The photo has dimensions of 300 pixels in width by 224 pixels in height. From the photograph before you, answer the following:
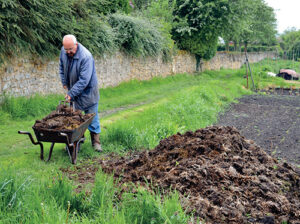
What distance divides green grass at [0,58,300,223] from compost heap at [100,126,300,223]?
0.35 m

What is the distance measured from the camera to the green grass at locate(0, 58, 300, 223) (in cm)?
312

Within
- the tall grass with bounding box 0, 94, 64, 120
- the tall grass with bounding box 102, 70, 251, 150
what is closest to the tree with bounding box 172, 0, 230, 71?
the tall grass with bounding box 102, 70, 251, 150

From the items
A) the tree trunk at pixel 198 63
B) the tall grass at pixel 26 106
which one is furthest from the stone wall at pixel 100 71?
the tree trunk at pixel 198 63

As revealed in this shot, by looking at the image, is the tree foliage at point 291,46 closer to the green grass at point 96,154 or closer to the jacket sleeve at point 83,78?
the green grass at point 96,154

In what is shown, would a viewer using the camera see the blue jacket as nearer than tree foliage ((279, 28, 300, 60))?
Yes

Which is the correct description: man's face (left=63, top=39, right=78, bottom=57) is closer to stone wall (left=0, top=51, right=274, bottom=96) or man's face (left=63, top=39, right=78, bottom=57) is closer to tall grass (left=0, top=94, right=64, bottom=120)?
tall grass (left=0, top=94, right=64, bottom=120)

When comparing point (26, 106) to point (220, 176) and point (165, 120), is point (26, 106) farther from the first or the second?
point (220, 176)

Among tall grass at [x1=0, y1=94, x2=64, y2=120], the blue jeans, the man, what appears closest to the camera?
the man

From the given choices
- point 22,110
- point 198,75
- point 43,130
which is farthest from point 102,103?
point 198,75

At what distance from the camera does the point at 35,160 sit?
566cm

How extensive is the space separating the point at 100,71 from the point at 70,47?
8.82 metres

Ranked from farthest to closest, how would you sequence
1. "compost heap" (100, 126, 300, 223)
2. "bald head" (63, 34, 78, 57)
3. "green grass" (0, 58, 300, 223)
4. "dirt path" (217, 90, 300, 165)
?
1. "dirt path" (217, 90, 300, 165)
2. "bald head" (63, 34, 78, 57)
3. "compost heap" (100, 126, 300, 223)
4. "green grass" (0, 58, 300, 223)

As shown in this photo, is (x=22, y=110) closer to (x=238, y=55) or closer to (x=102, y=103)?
(x=102, y=103)

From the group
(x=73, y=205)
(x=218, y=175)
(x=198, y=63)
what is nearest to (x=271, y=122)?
(x=218, y=175)
